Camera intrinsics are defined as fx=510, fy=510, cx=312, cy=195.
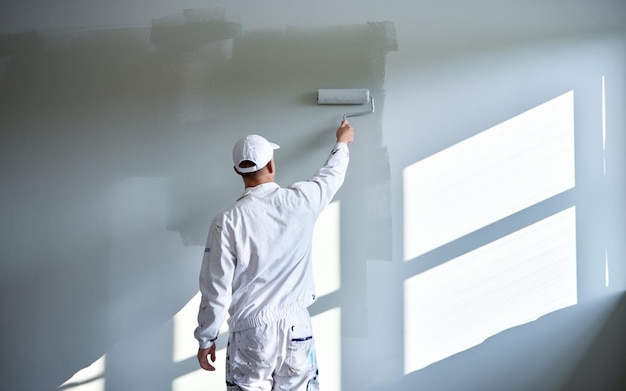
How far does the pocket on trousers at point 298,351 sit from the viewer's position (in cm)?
188

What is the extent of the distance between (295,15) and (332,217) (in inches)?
40.4

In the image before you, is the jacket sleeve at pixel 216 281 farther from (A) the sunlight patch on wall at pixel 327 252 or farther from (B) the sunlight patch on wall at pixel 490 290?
(B) the sunlight patch on wall at pixel 490 290

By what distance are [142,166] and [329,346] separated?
129 centimetres

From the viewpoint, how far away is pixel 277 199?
1918 mm

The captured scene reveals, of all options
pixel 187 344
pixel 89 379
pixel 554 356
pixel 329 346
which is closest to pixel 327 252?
pixel 329 346

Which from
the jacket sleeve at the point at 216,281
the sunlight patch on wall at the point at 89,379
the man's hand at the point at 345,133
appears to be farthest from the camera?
the sunlight patch on wall at the point at 89,379

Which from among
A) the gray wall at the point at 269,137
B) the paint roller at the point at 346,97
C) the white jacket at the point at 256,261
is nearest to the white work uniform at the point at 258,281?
the white jacket at the point at 256,261

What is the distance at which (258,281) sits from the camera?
192 cm

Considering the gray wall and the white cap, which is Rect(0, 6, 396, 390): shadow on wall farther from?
the white cap

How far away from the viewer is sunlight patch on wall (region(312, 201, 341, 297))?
2469 millimetres

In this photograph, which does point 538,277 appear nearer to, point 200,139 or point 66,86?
point 200,139

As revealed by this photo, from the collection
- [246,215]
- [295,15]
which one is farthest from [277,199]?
[295,15]

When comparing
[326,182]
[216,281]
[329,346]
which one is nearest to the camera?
[216,281]

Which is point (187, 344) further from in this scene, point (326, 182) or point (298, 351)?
point (326, 182)
